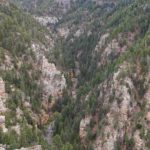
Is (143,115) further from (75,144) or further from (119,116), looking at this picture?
(75,144)

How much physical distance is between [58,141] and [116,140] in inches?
894

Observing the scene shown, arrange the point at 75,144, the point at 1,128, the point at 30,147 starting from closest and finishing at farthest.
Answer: the point at 30,147
the point at 1,128
the point at 75,144

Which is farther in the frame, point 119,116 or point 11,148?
point 119,116

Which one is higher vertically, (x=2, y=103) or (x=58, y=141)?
(x=2, y=103)

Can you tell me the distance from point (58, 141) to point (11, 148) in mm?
28349

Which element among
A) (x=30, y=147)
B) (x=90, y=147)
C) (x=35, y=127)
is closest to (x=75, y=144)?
(x=90, y=147)

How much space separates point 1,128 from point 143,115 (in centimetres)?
5691

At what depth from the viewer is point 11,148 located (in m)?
167

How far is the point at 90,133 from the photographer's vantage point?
198 meters

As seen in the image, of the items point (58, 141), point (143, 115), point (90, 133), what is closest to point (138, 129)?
point (143, 115)

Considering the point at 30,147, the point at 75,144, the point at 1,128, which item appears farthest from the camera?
the point at 75,144

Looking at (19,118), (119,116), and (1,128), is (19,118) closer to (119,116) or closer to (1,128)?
(1,128)

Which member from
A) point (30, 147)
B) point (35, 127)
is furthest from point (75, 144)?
point (30, 147)

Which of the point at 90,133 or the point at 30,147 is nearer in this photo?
the point at 30,147
